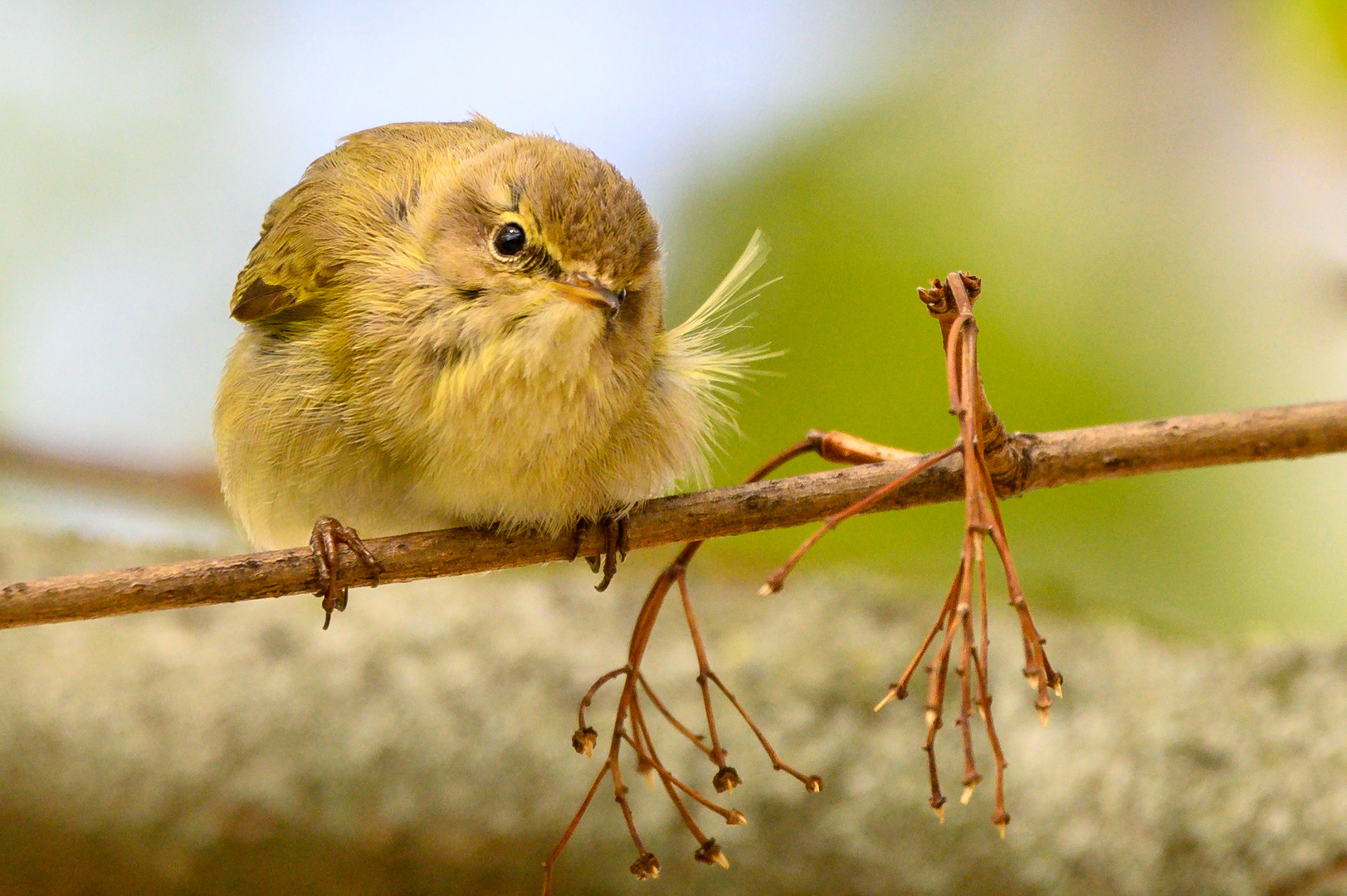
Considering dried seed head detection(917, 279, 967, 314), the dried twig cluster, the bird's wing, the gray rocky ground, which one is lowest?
the gray rocky ground

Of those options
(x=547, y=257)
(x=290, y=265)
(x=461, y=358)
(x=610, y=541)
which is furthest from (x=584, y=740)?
(x=290, y=265)

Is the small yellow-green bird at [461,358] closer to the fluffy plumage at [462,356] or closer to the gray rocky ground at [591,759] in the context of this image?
the fluffy plumage at [462,356]

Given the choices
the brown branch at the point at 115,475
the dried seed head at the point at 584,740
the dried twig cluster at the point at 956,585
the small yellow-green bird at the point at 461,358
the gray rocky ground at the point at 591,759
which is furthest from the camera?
the brown branch at the point at 115,475

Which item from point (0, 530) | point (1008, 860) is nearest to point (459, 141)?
point (1008, 860)

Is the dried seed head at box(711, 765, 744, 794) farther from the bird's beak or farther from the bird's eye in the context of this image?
the bird's eye

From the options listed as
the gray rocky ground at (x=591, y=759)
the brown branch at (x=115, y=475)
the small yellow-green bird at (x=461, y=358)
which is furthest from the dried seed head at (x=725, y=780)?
the brown branch at (x=115, y=475)

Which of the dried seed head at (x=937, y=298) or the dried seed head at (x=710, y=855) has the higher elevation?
the dried seed head at (x=937, y=298)

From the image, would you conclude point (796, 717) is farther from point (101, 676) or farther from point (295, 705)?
point (101, 676)

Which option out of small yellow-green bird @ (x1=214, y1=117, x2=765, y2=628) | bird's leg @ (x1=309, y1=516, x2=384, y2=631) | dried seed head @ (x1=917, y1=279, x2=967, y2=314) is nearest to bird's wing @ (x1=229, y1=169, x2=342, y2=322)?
small yellow-green bird @ (x1=214, y1=117, x2=765, y2=628)
